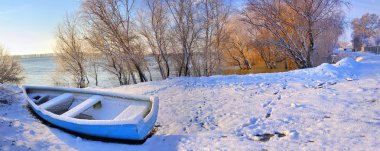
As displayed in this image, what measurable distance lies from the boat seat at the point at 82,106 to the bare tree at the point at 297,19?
10447 mm

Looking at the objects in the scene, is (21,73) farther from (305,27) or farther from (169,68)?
(305,27)

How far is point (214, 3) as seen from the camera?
18.3 m

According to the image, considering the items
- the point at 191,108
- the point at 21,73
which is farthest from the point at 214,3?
the point at 21,73

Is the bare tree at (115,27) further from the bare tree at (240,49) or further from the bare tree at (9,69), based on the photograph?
the bare tree at (9,69)

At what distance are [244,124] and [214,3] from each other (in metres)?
14.2

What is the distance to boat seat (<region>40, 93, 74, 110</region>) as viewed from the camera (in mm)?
6514

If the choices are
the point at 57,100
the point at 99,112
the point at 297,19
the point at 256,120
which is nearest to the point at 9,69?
the point at 57,100

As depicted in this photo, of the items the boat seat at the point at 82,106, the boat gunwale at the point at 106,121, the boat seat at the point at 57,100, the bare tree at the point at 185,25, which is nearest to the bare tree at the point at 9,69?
the bare tree at the point at 185,25

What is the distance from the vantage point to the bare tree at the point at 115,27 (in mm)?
15305

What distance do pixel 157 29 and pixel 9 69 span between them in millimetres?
17976

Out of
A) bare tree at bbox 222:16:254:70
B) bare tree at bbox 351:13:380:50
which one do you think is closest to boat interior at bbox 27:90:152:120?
bare tree at bbox 222:16:254:70

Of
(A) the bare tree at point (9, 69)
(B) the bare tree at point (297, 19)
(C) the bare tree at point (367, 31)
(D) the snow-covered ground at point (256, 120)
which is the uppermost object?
(C) the bare tree at point (367, 31)

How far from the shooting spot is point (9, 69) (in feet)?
86.3

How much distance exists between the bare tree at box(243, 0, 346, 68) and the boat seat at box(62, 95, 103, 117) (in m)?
10.4
